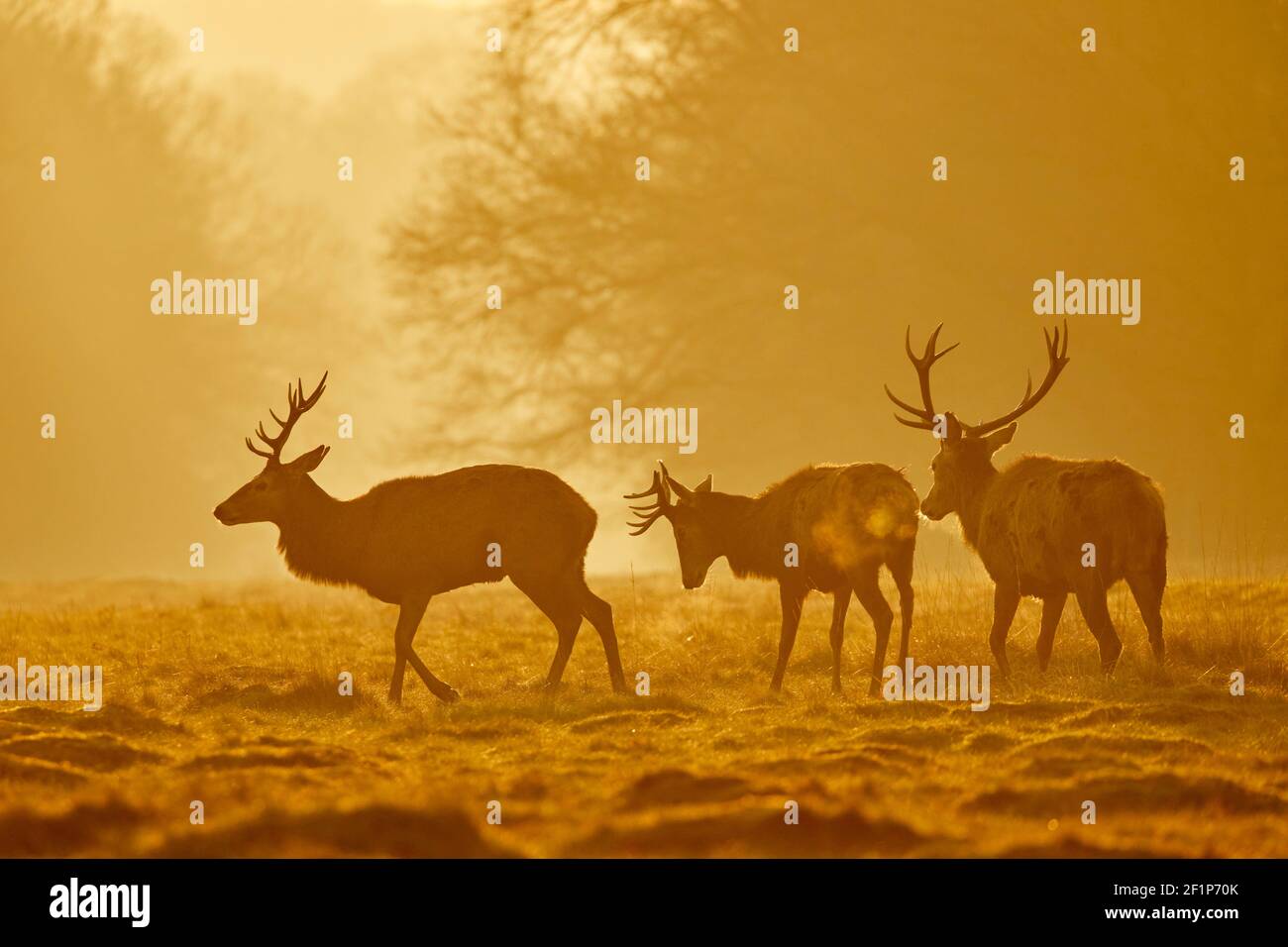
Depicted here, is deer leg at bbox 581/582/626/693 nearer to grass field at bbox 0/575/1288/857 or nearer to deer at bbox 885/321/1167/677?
grass field at bbox 0/575/1288/857

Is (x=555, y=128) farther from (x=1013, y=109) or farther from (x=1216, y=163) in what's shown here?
(x=1216, y=163)

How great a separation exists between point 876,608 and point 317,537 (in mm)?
5068

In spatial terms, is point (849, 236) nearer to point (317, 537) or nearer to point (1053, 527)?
point (317, 537)

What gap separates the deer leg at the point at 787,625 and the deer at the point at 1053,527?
1.37m

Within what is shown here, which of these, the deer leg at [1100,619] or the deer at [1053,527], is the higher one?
the deer at [1053,527]

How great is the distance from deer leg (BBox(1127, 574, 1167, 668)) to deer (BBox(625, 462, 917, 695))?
181 cm

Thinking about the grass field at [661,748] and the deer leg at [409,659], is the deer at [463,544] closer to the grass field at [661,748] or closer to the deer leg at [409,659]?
the deer leg at [409,659]

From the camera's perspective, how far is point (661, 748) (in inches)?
506

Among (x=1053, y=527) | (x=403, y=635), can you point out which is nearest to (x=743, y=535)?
(x=1053, y=527)

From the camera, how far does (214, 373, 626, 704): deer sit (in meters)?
16.4

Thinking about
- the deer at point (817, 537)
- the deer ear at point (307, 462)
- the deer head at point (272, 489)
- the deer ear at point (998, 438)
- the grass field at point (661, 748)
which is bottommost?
the grass field at point (661, 748)

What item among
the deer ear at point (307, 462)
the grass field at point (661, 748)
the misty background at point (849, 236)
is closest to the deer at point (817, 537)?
the grass field at point (661, 748)

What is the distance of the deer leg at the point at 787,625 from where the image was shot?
15898 mm

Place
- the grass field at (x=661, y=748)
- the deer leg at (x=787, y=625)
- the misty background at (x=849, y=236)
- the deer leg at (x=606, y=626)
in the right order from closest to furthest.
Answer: the grass field at (x=661, y=748)
the deer leg at (x=787, y=625)
the deer leg at (x=606, y=626)
the misty background at (x=849, y=236)
